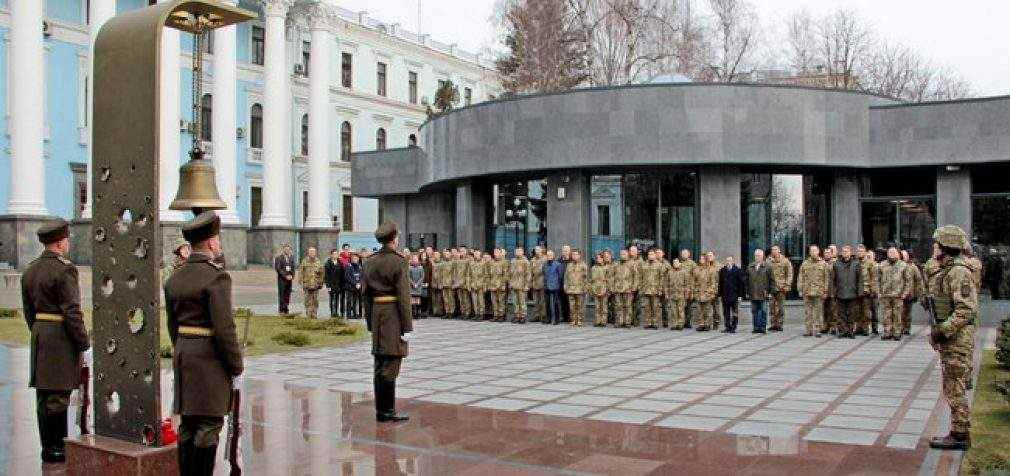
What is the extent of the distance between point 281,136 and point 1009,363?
141 feet

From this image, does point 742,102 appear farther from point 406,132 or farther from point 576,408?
point 406,132

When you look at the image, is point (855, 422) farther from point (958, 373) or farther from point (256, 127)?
point (256, 127)

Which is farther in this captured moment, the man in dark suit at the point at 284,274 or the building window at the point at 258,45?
the building window at the point at 258,45

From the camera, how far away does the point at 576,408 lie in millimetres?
9859

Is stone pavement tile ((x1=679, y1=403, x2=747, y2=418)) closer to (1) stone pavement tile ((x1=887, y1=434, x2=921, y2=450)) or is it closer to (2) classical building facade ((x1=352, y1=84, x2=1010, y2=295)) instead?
(1) stone pavement tile ((x1=887, y1=434, x2=921, y2=450))

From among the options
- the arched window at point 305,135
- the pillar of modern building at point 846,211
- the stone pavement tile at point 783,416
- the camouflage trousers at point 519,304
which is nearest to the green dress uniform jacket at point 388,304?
the stone pavement tile at point 783,416

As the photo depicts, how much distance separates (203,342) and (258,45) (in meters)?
52.6

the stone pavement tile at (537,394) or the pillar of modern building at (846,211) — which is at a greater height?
the pillar of modern building at (846,211)

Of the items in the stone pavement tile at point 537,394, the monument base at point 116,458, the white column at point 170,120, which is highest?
the white column at point 170,120

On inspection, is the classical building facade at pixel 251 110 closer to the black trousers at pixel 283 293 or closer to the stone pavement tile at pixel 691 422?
the black trousers at pixel 283 293

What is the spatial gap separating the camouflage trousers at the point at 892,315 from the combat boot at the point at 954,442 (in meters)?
10.3

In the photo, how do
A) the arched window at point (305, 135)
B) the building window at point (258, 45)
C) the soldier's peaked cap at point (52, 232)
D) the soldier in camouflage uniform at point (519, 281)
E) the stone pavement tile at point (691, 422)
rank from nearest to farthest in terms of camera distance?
the soldier's peaked cap at point (52, 232) < the stone pavement tile at point (691, 422) < the soldier in camouflage uniform at point (519, 281) < the building window at point (258, 45) < the arched window at point (305, 135)

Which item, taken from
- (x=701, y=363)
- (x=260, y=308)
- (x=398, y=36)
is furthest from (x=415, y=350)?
(x=398, y=36)

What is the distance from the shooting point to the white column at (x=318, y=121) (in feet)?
170
